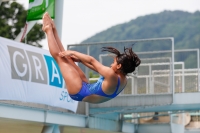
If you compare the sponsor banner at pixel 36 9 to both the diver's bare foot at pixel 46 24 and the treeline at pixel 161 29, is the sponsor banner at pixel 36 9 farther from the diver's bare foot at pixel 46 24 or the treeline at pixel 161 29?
the treeline at pixel 161 29

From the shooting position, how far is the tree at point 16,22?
146 ft

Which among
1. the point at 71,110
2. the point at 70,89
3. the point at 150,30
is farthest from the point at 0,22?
the point at 150,30

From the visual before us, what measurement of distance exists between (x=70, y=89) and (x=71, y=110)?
9.14m

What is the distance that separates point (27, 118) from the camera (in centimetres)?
1675

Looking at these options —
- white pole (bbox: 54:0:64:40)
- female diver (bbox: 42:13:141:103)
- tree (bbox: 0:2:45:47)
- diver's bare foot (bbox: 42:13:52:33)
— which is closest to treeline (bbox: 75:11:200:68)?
tree (bbox: 0:2:45:47)

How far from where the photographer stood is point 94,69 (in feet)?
32.1

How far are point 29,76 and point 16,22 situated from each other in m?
29.0

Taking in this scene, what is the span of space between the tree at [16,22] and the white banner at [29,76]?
26.3 metres

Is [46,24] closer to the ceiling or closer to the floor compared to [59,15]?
closer to the floor

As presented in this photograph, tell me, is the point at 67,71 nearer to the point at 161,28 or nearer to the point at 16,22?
the point at 16,22

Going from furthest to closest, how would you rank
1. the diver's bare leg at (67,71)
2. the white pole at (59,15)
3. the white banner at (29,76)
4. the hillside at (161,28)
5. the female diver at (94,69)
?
the hillside at (161,28) < the white pole at (59,15) < the white banner at (29,76) < the diver's bare leg at (67,71) < the female diver at (94,69)

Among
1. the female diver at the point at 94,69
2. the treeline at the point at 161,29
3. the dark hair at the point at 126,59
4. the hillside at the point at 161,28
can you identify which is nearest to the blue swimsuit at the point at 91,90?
the female diver at the point at 94,69

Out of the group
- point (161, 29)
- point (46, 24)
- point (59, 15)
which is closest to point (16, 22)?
point (59, 15)

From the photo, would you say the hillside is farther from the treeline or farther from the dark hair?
the dark hair
